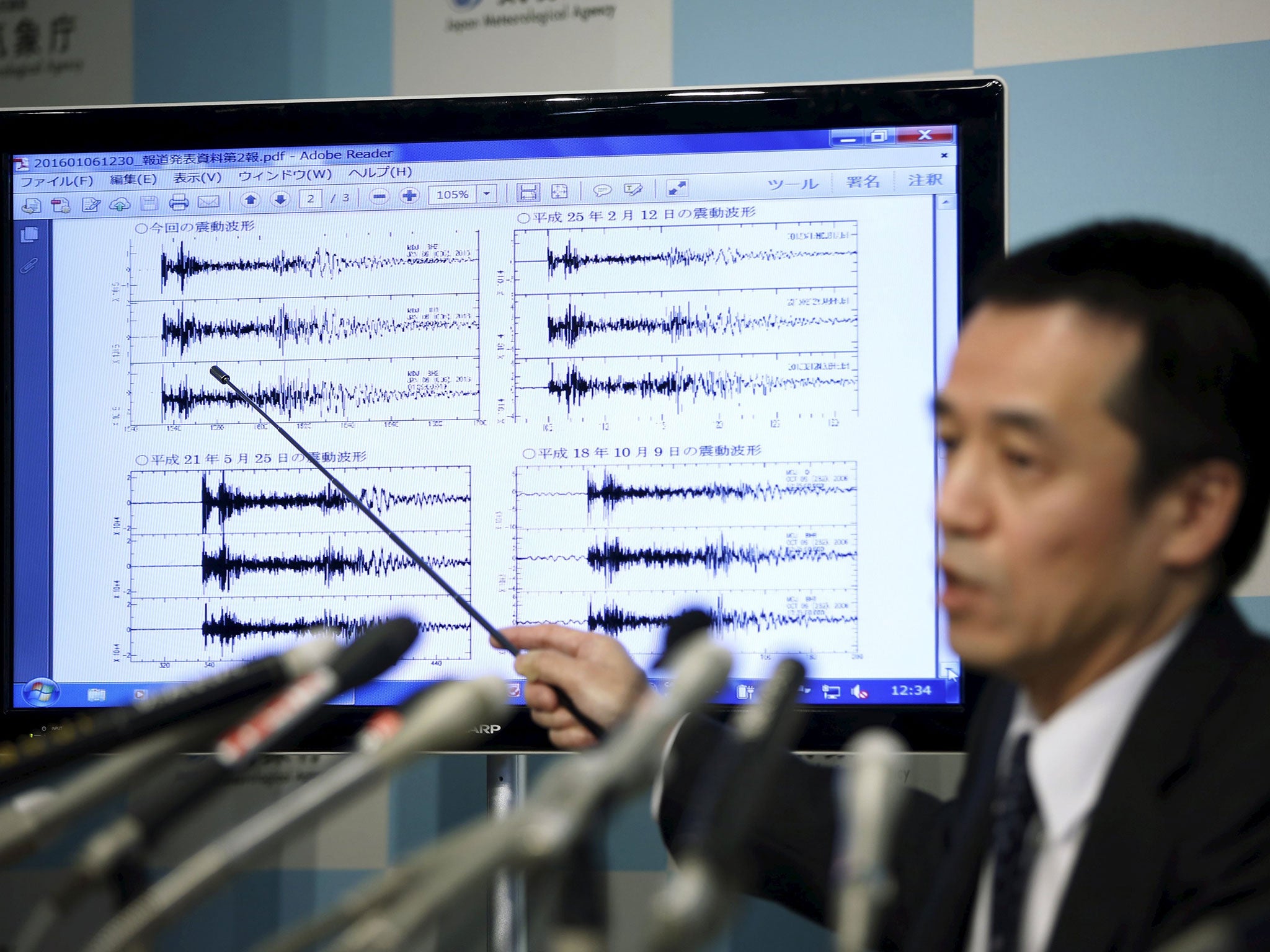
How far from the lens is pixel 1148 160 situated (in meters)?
1.42

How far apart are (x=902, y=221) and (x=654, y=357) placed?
0.29 m

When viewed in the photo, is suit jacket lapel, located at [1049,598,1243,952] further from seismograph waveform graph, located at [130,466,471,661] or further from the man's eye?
seismograph waveform graph, located at [130,466,471,661]

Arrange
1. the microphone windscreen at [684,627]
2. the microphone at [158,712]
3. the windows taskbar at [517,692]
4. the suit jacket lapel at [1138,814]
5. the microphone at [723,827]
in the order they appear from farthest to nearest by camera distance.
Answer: the windows taskbar at [517,692] → the microphone windscreen at [684,627] → the suit jacket lapel at [1138,814] → the microphone at [158,712] → the microphone at [723,827]

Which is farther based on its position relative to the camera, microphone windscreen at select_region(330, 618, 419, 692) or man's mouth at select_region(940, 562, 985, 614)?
man's mouth at select_region(940, 562, 985, 614)

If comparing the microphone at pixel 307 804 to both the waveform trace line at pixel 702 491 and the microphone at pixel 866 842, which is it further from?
the waveform trace line at pixel 702 491

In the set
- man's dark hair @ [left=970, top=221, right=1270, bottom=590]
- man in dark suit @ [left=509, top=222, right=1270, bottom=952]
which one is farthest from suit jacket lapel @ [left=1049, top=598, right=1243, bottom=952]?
man's dark hair @ [left=970, top=221, right=1270, bottom=590]

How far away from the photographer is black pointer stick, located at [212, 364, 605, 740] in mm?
1059

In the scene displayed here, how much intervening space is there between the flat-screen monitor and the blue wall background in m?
0.42

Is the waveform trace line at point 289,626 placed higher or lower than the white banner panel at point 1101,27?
lower

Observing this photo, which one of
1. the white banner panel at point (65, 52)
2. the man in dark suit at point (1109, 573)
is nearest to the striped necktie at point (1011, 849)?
the man in dark suit at point (1109, 573)

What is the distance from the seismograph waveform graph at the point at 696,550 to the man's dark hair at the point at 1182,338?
0.37 metres

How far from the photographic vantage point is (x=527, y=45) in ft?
5.10

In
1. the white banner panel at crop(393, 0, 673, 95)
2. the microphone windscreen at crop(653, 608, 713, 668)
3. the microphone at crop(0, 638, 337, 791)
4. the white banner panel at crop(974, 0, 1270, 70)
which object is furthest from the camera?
the white banner panel at crop(393, 0, 673, 95)

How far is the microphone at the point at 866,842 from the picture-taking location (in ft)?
1.41
